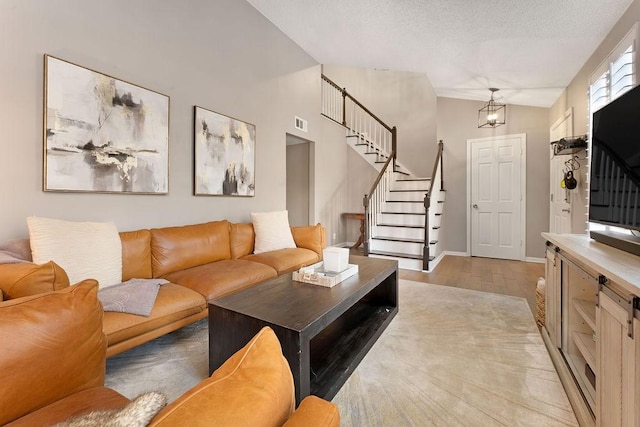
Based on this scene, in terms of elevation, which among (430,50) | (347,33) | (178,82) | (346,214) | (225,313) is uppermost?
(347,33)

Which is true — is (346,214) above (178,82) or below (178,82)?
below

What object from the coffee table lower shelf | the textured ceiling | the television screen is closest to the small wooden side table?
the textured ceiling

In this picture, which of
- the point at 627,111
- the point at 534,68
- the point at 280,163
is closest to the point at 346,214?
the point at 280,163

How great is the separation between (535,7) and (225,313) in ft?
10.8

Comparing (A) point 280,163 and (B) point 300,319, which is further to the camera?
(A) point 280,163

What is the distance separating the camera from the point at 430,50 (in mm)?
3572

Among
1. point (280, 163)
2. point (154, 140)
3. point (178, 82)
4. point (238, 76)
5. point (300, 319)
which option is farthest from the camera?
point (280, 163)

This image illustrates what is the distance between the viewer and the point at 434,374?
5.57 ft

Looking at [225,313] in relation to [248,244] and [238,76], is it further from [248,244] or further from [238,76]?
[238,76]

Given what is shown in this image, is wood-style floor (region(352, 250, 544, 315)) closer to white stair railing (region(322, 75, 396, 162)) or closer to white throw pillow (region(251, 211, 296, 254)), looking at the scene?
white throw pillow (region(251, 211, 296, 254))

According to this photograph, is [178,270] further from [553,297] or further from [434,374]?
[553,297]

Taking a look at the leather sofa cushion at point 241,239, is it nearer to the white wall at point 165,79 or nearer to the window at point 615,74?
the white wall at point 165,79

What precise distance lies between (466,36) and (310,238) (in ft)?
9.25

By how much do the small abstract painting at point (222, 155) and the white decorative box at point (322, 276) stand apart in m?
1.69
